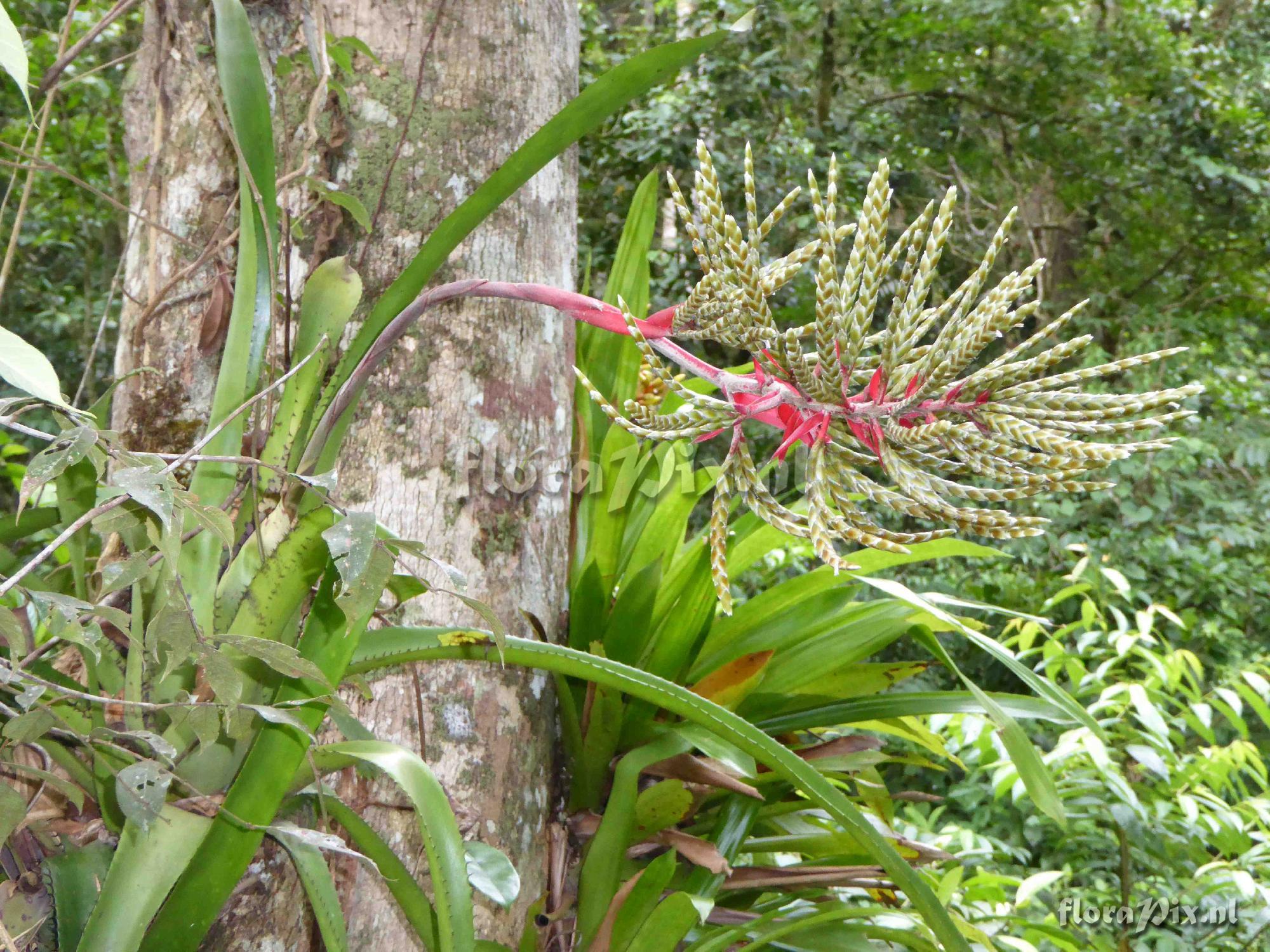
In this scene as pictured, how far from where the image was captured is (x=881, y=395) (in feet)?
2.12

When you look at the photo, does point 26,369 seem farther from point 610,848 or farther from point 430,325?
point 610,848

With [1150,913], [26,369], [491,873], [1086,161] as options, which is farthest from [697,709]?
[1086,161]

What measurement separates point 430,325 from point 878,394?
0.55 meters

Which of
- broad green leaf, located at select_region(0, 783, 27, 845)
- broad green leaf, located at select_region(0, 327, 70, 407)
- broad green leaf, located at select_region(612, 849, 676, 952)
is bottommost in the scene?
broad green leaf, located at select_region(612, 849, 676, 952)

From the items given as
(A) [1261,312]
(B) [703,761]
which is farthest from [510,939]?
(A) [1261,312]

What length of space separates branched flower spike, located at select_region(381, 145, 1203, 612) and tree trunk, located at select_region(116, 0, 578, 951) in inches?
13.8

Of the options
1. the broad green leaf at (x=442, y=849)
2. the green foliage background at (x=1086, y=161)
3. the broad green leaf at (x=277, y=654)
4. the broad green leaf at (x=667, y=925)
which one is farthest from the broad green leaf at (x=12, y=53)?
the green foliage background at (x=1086, y=161)

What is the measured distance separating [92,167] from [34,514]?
11.1 ft

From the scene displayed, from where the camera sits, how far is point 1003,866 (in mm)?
2762

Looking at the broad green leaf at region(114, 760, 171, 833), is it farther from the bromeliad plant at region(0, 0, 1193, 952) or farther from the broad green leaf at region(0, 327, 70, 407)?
the broad green leaf at region(0, 327, 70, 407)

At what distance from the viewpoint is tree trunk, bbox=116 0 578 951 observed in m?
0.98

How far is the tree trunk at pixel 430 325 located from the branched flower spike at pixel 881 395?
1.22 ft

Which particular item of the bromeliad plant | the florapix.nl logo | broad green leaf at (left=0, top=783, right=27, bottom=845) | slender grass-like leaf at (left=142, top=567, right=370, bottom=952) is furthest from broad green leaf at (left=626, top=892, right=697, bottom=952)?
the florapix.nl logo

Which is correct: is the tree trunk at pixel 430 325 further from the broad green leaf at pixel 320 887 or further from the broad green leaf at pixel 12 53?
the broad green leaf at pixel 12 53
